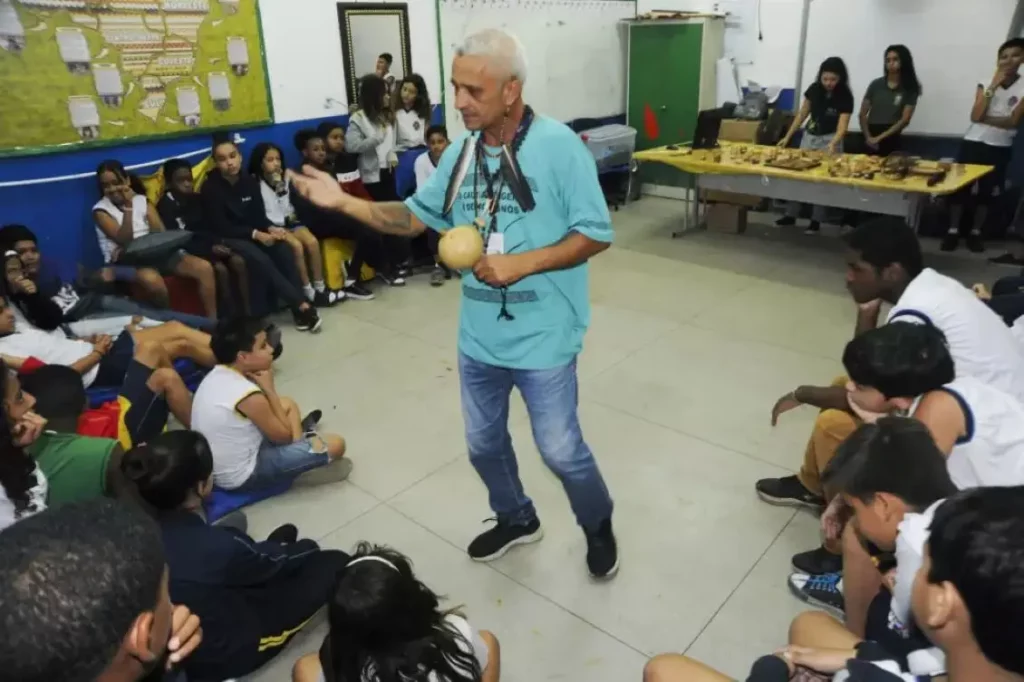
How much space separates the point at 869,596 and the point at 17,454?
2.24 metres

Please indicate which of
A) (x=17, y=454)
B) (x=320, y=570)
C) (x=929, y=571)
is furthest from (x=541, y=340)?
(x=17, y=454)

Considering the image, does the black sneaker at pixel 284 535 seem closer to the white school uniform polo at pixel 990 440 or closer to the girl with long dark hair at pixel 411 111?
the white school uniform polo at pixel 990 440

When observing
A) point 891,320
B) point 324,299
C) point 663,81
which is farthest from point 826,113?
point 891,320

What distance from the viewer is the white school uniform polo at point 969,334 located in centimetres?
201

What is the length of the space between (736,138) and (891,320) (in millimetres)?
5100

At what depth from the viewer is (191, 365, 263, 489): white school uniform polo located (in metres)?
2.49

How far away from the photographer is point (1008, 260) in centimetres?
514

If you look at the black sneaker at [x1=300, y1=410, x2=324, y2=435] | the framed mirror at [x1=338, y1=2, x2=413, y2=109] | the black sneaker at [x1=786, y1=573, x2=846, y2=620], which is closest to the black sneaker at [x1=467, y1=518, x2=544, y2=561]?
the black sneaker at [x1=786, y1=573, x2=846, y2=620]

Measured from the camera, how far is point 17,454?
1916 mm

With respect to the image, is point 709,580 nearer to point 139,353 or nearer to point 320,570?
point 320,570

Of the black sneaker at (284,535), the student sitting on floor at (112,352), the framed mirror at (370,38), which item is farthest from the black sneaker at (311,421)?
the framed mirror at (370,38)

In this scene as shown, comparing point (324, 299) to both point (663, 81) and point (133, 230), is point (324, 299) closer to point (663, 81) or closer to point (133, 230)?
point (133, 230)

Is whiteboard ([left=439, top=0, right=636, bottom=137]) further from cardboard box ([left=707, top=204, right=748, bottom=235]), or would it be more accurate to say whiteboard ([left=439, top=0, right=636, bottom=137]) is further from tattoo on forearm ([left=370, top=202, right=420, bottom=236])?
tattoo on forearm ([left=370, top=202, right=420, bottom=236])

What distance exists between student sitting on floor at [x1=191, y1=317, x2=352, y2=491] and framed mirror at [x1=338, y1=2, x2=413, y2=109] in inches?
128
